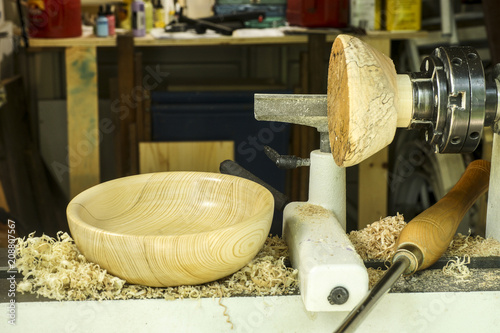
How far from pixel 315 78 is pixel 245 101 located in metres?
0.31

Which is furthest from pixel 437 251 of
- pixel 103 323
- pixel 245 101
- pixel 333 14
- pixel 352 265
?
pixel 333 14

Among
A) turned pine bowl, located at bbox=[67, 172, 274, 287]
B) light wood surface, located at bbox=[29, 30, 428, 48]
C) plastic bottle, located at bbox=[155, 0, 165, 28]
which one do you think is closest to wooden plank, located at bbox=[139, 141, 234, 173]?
light wood surface, located at bbox=[29, 30, 428, 48]

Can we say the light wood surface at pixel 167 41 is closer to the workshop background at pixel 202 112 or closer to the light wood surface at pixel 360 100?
the workshop background at pixel 202 112

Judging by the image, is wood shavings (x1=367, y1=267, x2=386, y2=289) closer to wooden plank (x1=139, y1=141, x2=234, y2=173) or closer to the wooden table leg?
wooden plank (x1=139, y1=141, x2=234, y2=173)

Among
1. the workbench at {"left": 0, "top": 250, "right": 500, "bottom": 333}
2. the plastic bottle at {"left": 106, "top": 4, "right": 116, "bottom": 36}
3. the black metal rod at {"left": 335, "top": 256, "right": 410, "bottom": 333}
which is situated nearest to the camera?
the black metal rod at {"left": 335, "top": 256, "right": 410, "bottom": 333}

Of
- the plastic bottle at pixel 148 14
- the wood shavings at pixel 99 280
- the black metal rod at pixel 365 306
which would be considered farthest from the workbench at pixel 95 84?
the black metal rod at pixel 365 306

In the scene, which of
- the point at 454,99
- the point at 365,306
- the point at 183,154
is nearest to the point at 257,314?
the point at 365,306

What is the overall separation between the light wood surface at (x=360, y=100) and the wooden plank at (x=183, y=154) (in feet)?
5.33

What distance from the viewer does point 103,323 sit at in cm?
85

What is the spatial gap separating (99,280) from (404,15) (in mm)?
2043

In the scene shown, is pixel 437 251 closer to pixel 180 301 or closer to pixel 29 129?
pixel 180 301

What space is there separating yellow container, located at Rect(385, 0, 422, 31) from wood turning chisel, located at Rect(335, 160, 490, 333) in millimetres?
1629

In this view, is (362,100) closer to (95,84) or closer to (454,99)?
(454,99)

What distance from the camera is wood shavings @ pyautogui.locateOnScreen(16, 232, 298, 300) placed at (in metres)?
0.85
